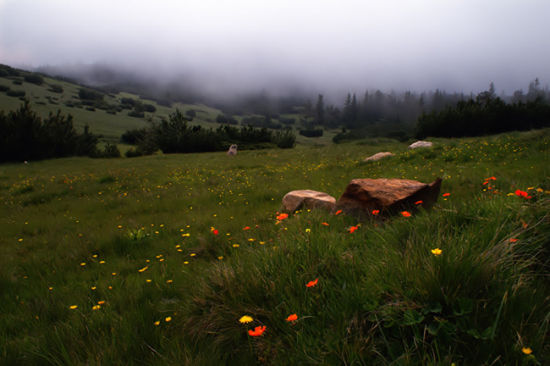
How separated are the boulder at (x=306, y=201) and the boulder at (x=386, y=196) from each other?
0.94 meters

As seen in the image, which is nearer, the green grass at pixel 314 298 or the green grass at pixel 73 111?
the green grass at pixel 314 298

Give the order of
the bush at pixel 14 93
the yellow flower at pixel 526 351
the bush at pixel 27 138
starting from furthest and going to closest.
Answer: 1. the bush at pixel 14 93
2. the bush at pixel 27 138
3. the yellow flower at pixel 526 351

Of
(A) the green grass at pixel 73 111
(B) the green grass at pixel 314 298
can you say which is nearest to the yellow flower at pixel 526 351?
(B) the green grass at pixel 314 298

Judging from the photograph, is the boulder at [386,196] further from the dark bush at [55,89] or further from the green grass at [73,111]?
the dark bush at [55,89]

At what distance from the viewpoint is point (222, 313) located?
2260 millimetres

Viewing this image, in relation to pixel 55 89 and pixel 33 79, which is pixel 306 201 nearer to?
pixel 55 89

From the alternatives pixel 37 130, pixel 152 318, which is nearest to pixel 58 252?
pixel 152 318

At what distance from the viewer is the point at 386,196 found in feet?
14.5

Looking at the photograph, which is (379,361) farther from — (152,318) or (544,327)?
(152,318)

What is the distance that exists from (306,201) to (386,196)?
83.9 inches

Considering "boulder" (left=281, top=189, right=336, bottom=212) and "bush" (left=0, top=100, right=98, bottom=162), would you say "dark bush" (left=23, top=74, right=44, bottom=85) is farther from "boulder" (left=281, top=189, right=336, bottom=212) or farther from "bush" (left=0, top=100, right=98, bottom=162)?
"boulder" (left=281, top=189, right=336, bottom=212)

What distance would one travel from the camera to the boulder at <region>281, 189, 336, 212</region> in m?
5.99

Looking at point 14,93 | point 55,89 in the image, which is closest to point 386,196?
point 14,93

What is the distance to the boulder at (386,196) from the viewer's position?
171 inches
